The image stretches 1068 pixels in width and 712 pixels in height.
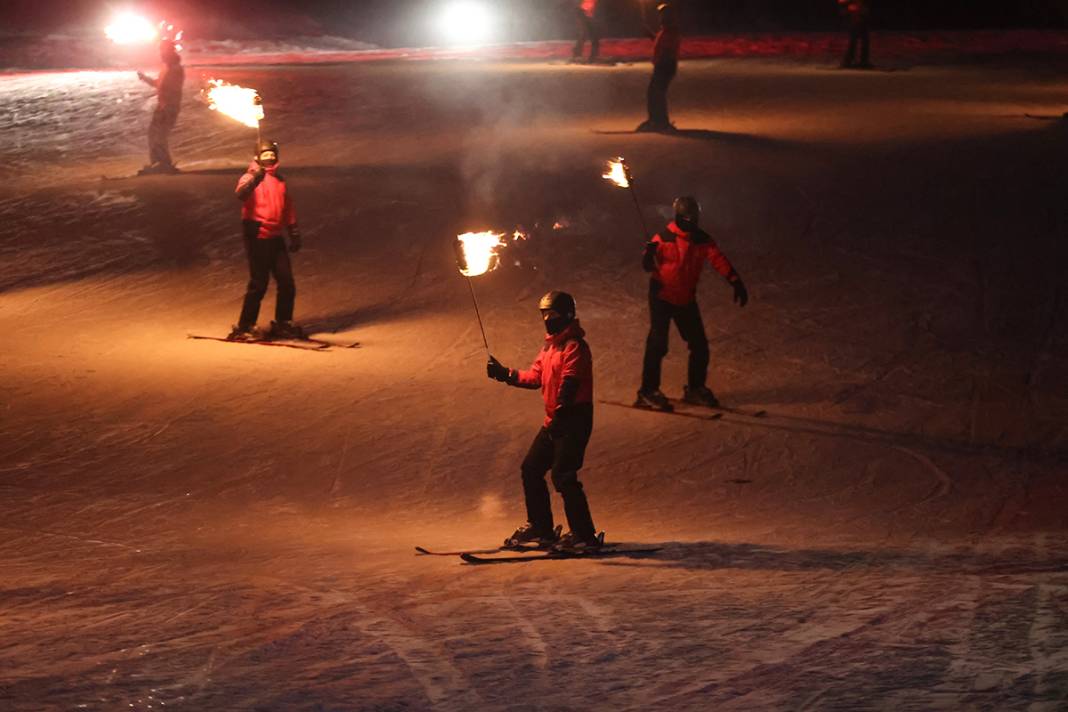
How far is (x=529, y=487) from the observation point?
878cm

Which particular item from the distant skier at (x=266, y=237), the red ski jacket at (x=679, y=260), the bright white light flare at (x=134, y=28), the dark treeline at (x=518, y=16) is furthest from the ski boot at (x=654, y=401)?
the dark treeline at (x=518, y=16)

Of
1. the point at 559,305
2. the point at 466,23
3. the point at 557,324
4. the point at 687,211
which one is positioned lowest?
the point at 557,324

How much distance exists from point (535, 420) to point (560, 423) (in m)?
3.72

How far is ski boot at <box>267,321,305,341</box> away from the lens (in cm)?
1511

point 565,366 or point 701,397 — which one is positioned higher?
point 565,366

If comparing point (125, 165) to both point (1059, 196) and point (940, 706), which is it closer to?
point (1059, 196)

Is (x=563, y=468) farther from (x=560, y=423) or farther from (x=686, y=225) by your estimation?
(x=686, y=225)

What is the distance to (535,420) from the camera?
1216cm

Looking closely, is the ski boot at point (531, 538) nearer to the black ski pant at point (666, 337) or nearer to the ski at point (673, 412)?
the ski at point (673, 412)

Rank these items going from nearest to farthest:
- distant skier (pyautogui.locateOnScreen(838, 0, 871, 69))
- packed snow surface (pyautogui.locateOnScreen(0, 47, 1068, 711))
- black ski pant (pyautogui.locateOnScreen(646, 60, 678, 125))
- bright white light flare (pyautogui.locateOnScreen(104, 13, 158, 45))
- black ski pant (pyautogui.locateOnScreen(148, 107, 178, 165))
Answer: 1. packed snow surface (pyautogui.locateOnScreen(0, 47, 1068, 711))
2. black ski pant (pyautogui.locateOnScreen(646, 60, 678, 125))
3. black ski pant (pyautogui.locateOnScreen(148, 107, 178, 165))
4. distant skier (pyautogui.locateOnScreen(838, 0, 871, 69))
5. bright white light flare (pyautogui.locateOnScreen(104, 13, 158, 45))

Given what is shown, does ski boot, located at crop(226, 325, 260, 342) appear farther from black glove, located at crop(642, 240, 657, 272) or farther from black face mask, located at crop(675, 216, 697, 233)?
black face mask, located at crop(675, 216, 697, 233)

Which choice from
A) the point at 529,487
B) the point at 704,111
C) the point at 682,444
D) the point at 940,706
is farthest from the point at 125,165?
the point at 940,706

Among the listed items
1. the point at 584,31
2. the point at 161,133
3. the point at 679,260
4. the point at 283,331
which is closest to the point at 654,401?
the point at 679,260

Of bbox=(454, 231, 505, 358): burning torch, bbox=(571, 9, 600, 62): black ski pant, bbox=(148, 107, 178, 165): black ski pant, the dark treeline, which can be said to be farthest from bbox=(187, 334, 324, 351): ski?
the dark treeline
